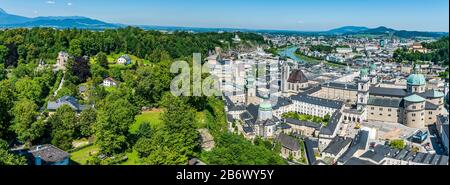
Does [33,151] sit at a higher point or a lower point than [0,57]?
lower

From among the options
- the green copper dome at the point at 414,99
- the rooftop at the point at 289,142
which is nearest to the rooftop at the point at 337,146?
the rooftop at the point at 289,142

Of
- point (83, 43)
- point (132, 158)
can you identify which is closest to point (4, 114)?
point (132, 158)

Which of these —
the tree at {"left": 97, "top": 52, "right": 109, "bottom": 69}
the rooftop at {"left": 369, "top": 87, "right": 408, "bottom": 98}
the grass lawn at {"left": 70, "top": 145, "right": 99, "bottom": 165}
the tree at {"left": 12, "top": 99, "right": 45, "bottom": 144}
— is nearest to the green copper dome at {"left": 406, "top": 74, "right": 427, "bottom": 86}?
the rooftop at {"left": 369, "top": 87, "right": 408, "bottom": 98}

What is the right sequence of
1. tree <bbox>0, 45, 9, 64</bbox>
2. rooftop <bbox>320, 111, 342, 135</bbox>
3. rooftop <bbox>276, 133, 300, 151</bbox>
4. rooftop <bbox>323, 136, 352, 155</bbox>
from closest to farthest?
rooftop <bbox>323, 136, 352, 155</bbox> < rooftop <bbox>276, 133, 300, 151</bbox> < rooftop <bbox>320, 111, 342, 135</bbox> < tree <bbox>0, 45, 9, 64</bbox>

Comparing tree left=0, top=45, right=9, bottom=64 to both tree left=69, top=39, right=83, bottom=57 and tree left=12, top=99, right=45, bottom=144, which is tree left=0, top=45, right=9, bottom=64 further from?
tree left=12, top=99, right=45, bottom=144
